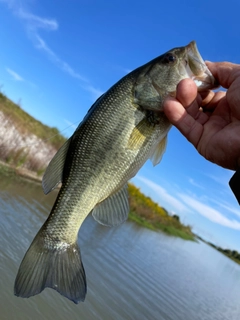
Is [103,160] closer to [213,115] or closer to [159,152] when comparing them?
[159,152]

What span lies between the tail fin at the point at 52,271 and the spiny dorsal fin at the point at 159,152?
1.08 metres

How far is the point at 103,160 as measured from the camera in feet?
9.11

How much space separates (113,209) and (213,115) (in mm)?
1312

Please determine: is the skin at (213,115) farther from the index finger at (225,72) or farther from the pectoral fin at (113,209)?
the pectoral fin at (113,209)

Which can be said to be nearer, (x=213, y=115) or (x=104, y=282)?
(x=213, y=115)

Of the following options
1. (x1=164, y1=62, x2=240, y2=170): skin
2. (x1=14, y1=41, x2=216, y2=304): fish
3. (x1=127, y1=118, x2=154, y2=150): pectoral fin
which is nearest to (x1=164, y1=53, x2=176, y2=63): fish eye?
(x1=14, y1=41, x2=216, y2=304): fish

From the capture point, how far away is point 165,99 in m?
2.89

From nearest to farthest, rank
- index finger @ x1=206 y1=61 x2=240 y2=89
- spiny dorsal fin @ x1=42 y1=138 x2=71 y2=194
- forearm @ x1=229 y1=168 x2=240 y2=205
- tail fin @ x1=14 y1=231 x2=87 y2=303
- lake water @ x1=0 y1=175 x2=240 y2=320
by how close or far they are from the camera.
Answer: tail fin @ x1=14 y1=231 x2=87 y2=303
forearm @ x1=229 y1=168 x2=240 y2=205
spiny dorsal fin @ x1=42 y1=138 x2=71 y2=194
index finger @ x1=206 y1=61 x2=240 y2=89
lake water @ x1=0 y1=175 x2=240 y2=320

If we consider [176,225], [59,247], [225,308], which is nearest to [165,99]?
[59,247]

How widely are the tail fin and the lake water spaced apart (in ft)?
13.1

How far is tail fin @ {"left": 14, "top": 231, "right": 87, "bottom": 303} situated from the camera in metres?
2.60

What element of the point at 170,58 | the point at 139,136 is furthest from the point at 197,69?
the point at 139,136

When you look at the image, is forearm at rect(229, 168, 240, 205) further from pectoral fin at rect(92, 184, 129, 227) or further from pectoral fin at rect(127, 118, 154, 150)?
pectoral fin at rect(92, 184, 129, 227)

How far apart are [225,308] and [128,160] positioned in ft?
47.6
